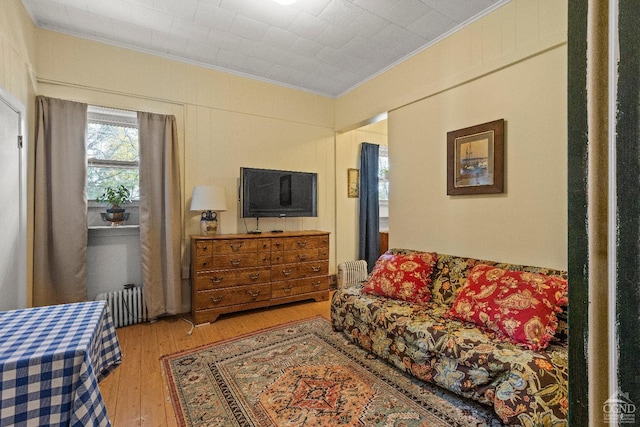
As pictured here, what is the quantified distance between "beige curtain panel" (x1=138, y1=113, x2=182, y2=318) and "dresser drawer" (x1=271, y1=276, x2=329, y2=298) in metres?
1.07

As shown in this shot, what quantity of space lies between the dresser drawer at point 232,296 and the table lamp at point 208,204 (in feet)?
2.15

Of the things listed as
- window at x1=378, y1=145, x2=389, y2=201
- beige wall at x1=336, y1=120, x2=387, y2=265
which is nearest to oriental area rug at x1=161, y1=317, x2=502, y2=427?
beige wall at x1=336, y1=120, x2=387, y2=265

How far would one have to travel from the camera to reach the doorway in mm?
2100

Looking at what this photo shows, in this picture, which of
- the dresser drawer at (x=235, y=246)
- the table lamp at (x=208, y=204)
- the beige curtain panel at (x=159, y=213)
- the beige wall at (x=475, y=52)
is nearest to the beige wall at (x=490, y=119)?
the beige wall at (x=475, y=52)

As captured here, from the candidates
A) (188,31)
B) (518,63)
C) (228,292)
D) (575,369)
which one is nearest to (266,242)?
(228,292)

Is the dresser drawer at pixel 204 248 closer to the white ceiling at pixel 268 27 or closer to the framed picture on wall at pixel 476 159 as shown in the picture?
the white ceiling at pixel 268 27

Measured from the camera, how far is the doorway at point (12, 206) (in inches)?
82.7

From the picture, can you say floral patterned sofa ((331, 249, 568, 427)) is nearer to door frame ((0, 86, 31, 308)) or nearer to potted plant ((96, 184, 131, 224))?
potted plant ((96, 184, 131, 224))

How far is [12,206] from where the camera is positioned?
7.40 feet

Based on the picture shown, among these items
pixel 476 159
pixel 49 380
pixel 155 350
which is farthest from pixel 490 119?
pixel 155 350

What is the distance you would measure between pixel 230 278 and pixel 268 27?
8.37ft

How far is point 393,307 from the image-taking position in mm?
2359

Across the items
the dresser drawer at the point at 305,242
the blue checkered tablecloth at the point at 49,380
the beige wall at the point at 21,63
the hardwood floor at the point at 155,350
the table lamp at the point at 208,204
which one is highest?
the beige wall at the point at 21,63

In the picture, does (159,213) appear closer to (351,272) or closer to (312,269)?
(312,269)
